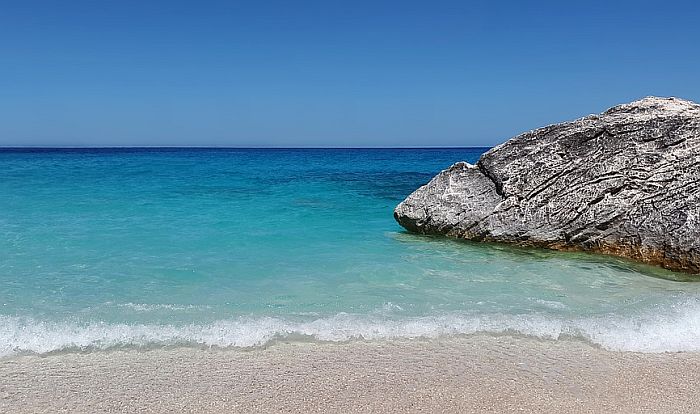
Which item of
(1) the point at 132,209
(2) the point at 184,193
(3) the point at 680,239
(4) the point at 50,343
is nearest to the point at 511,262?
(3) the point at 680,239

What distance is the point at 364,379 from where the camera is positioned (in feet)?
16.5

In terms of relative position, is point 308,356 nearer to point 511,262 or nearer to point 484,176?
point 511,262

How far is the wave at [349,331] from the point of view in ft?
19.3

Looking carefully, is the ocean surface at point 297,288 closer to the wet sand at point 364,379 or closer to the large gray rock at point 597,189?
the wet sand at point 364,379

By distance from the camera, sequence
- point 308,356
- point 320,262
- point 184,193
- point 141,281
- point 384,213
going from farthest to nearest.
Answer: point 184,193 < point 384,213 < point 320,262 < point 141,281 < point 308,356

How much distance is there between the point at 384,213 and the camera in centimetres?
1641

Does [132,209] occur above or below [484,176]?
below

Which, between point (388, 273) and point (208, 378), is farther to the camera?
point (388, 273)

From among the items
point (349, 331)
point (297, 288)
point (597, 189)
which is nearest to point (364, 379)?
point (349, 331)

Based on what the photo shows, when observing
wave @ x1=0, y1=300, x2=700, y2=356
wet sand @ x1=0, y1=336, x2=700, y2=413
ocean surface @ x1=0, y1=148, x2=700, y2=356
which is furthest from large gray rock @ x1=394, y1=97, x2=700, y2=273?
wet sand @ x1=0, y1=336, x2=700, y2=413

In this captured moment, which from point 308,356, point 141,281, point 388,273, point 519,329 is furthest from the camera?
point 388,273

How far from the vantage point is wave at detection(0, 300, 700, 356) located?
5896 mm

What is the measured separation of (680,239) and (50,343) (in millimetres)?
9745

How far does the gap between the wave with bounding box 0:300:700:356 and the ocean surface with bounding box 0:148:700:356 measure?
24 mm
